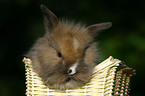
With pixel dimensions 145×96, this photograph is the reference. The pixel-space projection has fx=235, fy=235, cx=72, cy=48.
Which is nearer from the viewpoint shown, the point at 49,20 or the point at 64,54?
the point at 64,54

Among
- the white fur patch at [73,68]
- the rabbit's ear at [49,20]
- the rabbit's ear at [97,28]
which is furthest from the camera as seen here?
the rabbit's ear at [97,28]

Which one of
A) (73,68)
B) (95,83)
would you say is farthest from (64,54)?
(95,83)

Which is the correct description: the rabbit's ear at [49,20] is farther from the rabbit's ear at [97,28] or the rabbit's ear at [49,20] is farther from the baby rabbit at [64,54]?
the rabbit's ear at [97,28]

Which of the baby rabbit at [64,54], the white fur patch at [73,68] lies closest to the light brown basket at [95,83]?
the baby rabbit at [64,54]

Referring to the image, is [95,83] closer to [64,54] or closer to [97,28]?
[64,54]

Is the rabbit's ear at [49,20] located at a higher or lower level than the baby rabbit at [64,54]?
higher

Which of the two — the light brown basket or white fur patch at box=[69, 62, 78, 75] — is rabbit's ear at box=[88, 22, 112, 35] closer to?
the light brown basket

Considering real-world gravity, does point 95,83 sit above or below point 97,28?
below

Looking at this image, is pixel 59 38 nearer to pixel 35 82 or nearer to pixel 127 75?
pixel 35 82

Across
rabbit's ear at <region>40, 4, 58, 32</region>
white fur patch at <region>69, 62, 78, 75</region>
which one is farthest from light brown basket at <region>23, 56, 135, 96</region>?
rabbit's ear at <region>40, 4, 58, 32</region>

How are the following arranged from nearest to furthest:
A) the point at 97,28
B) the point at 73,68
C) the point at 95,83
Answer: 1. the point at 73,68
2. the point at 95,83
3. the point at 97,28

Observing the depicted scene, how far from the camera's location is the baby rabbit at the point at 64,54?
189 cm

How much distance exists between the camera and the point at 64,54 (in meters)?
1.90

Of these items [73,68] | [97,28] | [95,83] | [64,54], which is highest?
[97,28]
